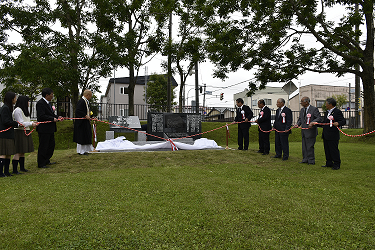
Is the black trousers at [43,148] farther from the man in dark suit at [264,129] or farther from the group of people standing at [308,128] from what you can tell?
the man in dark suit at [264,129]

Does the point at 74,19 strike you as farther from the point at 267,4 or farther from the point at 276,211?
the point at 276,211

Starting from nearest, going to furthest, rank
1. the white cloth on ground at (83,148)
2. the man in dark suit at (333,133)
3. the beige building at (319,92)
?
the man in dark suit at (333,133) < the white cloth on ground at (83,148) < the beige building at (319,92)

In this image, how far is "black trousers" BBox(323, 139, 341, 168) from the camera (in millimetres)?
6391

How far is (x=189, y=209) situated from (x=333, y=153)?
4637 millimetres

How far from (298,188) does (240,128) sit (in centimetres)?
547

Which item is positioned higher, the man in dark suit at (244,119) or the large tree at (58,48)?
the large tree at (58,48)

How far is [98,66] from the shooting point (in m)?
13.0

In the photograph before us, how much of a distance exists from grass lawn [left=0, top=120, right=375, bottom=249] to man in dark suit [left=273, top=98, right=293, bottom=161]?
6.05 ft

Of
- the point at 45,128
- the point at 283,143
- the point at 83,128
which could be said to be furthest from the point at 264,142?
the point at 45,128

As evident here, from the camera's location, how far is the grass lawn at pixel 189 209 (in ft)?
8.55

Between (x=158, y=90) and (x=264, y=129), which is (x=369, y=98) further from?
(x=158, y=90)

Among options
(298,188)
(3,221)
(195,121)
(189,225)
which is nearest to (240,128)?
(195,121)

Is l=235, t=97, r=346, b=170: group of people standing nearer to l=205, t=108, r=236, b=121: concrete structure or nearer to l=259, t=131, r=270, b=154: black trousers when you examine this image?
l=259, t=131, r=270, b=154: black trousers

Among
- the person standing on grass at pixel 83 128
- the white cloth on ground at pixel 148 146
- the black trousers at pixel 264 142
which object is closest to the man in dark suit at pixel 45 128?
the person standing on grass at pixel 83 128
